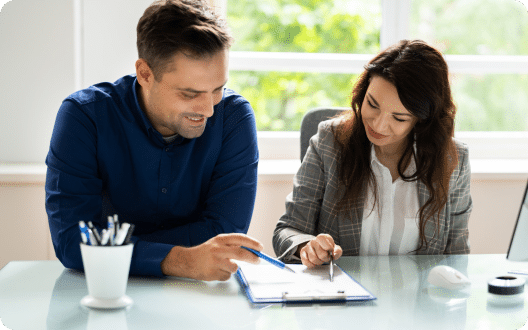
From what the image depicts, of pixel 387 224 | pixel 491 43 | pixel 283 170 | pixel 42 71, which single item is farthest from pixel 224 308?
pixel 491 43

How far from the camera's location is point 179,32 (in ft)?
4.13

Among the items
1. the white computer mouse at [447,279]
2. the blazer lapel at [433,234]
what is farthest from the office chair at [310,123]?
the white computer mouse at [447,279]

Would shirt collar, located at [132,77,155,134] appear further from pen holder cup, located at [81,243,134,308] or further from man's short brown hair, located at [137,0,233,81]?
pen holder cup, located at [81,243,134,308]

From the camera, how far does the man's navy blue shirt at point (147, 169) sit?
1.25 meters

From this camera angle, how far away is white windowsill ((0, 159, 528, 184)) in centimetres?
201

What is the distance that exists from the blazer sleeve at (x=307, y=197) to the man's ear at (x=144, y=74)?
517 mm

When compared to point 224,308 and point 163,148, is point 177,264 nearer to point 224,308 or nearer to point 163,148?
point 224,308

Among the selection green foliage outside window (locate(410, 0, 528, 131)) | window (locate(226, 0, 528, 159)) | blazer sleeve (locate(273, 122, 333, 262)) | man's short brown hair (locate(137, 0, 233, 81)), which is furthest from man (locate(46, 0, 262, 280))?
green foliage outside window (locate(410, 0, 528, 131))

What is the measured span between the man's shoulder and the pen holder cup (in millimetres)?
571

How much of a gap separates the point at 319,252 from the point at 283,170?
1124mm

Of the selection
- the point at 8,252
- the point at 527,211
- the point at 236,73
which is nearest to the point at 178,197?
the point at 527,211

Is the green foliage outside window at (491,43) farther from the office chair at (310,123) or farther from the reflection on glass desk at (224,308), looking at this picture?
the reflection on glass desk at (224,308)

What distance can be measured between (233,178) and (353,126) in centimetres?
43

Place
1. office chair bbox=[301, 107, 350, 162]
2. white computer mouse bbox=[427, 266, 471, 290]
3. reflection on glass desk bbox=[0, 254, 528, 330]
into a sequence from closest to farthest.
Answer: reflection on glass desk bbox=[0, 254, 528, 330], white computer mouse bbox=[427, 266, 471, 290], office chair bbox=[301, 107, 350, 162]
